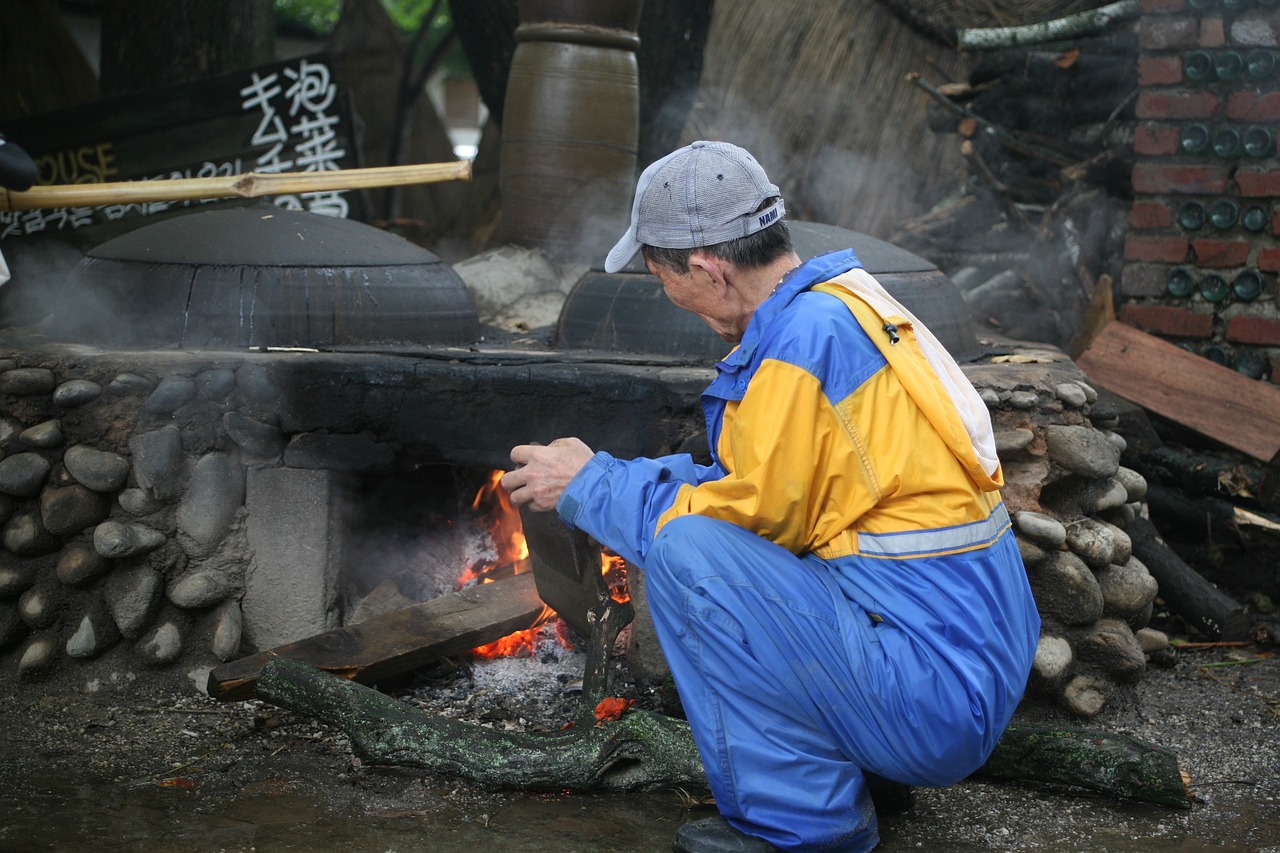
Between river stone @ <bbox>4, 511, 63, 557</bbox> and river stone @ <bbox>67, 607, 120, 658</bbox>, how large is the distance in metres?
0.24

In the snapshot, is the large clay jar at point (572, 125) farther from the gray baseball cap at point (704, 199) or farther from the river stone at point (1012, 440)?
the gray baseball cap at point (704, 199)

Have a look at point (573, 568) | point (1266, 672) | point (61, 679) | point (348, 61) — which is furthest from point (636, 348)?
point (348, 61)

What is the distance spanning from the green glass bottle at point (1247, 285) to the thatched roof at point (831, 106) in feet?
10.6

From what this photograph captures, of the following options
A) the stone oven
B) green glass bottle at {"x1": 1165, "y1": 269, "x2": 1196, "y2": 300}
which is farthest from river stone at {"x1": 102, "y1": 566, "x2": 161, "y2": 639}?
green glass bottle at {"x1": 1165, "y1": 269, "x2": 1196, "y2": 300}

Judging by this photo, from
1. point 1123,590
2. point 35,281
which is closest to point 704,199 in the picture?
point 1123,590

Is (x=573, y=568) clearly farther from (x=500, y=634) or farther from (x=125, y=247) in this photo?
(x=125, y=247)

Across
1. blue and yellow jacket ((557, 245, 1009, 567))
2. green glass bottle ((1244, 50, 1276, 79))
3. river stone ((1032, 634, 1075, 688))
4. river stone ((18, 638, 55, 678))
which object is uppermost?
green glass bottle ((1244, 50, 1276, 79))

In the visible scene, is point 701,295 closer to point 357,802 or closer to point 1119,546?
point 357,802

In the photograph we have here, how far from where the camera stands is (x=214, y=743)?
3215 millimetres

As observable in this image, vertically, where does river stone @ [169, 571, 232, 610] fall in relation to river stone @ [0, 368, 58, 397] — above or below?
below

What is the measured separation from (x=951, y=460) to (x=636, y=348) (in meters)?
1.90

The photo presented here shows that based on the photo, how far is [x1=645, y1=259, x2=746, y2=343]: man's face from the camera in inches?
99.5

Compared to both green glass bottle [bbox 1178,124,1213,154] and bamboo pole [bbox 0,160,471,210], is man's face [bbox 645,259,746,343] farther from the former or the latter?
green glass bottle [bbox 1178,124,1213,154]

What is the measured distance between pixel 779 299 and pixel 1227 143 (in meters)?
3.26
